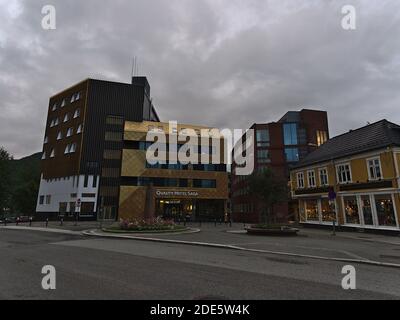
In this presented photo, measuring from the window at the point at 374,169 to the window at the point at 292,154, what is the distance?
2932 centimetres

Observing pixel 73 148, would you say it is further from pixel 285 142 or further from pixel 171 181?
pixel 285 142

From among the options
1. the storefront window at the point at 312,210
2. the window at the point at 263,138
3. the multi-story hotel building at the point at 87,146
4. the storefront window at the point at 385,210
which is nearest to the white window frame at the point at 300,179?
the storefront window at the point at 312,210

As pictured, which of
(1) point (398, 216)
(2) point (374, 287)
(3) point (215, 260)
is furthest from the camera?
(1) point (398, 216)

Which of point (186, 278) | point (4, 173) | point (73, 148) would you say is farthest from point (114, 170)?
point (186, 278)

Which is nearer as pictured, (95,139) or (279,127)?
(95,139)

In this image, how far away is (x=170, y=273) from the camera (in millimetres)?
7625

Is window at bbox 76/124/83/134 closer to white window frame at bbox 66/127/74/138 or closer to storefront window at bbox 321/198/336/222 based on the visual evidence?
white window frame at bbox 66/127/74/138

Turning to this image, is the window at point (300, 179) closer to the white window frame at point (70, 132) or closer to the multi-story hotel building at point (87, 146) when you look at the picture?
the multi-story hotel building at point (87, 146)

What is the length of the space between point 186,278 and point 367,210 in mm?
23074

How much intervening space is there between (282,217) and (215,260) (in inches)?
1651

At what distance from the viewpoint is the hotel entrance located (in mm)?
46375

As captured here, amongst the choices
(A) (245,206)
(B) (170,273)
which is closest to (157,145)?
(A) (245,206)

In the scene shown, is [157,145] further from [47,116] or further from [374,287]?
[374,287]

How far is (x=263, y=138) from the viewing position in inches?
2160
